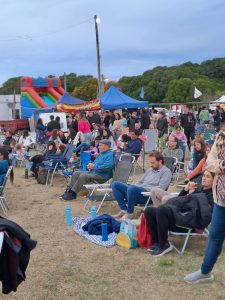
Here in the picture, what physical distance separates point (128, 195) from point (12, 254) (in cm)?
335

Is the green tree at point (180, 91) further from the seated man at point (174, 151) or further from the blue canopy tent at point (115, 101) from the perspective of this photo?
the seated man at point (174, 151)

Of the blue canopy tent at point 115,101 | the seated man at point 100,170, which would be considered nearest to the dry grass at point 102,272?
the seated man at point 100,170

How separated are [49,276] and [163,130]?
10.3 metres

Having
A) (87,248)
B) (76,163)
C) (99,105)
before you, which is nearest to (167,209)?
(87,248)

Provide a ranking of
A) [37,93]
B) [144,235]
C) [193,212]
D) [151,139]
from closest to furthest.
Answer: [193,212], [144,235], [151,139], [37,93]

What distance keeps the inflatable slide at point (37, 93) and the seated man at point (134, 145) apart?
18.5 meters

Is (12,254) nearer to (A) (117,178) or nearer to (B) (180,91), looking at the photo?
(A) (117,178)

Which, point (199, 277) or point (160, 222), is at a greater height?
point (160, 222)

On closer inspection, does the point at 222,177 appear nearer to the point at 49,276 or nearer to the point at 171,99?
the point at 49,276

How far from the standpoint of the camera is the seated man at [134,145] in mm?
9836

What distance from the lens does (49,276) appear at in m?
4.17

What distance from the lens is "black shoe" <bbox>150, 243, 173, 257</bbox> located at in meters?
4.63

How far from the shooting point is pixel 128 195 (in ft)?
19.0

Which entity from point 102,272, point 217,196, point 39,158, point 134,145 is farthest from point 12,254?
point 39,158
